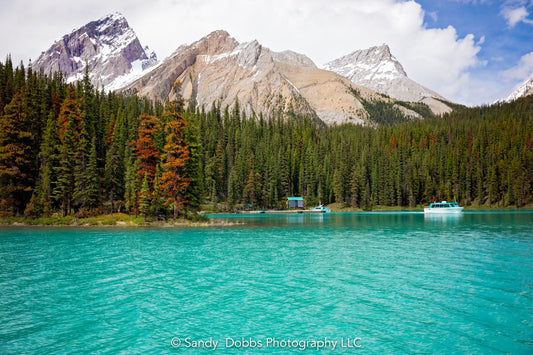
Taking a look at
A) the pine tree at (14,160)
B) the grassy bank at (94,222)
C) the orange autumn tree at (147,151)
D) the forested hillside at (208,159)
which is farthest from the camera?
the forested hillside at (208,159)

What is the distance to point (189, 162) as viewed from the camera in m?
61.2

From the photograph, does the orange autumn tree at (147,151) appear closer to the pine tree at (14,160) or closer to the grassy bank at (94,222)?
the grassy bank at (94,222)

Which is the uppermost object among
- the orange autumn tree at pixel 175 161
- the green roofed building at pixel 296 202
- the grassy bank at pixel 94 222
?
→ the orange autumn tree at pixel 175 161

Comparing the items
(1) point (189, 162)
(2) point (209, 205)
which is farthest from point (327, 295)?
(2) point (209, 205)

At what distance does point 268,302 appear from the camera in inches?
624

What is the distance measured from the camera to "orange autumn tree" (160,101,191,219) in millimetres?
57344

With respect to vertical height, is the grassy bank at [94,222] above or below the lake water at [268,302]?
above

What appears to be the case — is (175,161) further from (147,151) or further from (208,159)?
(208,159)

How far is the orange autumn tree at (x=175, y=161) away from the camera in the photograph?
188 feet

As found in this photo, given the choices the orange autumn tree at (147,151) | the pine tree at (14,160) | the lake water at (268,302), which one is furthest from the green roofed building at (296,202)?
the lake water at (268,302)

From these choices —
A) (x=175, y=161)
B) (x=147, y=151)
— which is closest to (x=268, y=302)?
(x=175, y=161)

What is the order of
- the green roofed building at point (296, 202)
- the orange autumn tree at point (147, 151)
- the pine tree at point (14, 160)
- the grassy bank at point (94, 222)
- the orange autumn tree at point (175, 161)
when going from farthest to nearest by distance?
1. the green roofed building at point (296, 202)
2. the pine tree at point (14, 160)
3. the orange autumn tree at point (147, 151)
4. the grassy bank at point (94, 222)
5. the orange autumn tree at point (175, 161)

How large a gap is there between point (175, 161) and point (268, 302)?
45.2m

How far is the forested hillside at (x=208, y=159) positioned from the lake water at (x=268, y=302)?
112 feet
